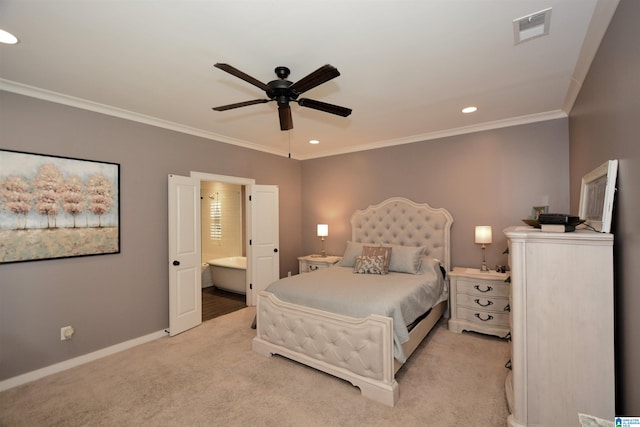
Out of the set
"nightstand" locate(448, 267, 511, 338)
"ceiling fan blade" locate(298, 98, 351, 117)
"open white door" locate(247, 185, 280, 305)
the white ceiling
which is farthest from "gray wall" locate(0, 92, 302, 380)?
"nightstand" locate(448, 267, 511, 338)

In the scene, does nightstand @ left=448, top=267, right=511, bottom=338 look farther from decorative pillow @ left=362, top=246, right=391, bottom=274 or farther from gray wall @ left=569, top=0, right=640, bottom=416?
gray wall @ left=569, top=0, right=640, bottom=416

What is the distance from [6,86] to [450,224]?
500cm

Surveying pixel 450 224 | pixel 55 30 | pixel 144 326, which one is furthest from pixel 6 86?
pixel 450 224

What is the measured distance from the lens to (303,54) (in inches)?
82.5

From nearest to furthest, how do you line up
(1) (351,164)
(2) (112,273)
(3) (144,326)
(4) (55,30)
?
1. (4) (55,30)
2. (2) (112,273)
3. (3) (144,326)
4. (1) (351,164)

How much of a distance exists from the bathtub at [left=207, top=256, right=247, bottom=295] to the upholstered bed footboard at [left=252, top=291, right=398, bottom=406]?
230cm

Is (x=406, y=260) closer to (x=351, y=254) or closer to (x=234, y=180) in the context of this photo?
(x=351, y=254)

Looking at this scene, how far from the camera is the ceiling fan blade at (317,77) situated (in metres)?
1.68

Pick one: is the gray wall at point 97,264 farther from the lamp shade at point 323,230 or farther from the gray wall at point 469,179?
the gray wall at point 469,179

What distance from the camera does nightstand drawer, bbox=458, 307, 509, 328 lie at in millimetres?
3303

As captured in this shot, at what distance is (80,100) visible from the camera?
2.87 m

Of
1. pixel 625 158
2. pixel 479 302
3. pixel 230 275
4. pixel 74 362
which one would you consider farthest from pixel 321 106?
pixel 230 275

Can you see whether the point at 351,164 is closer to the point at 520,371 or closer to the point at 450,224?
the point at 450,224

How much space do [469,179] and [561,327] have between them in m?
2.61
